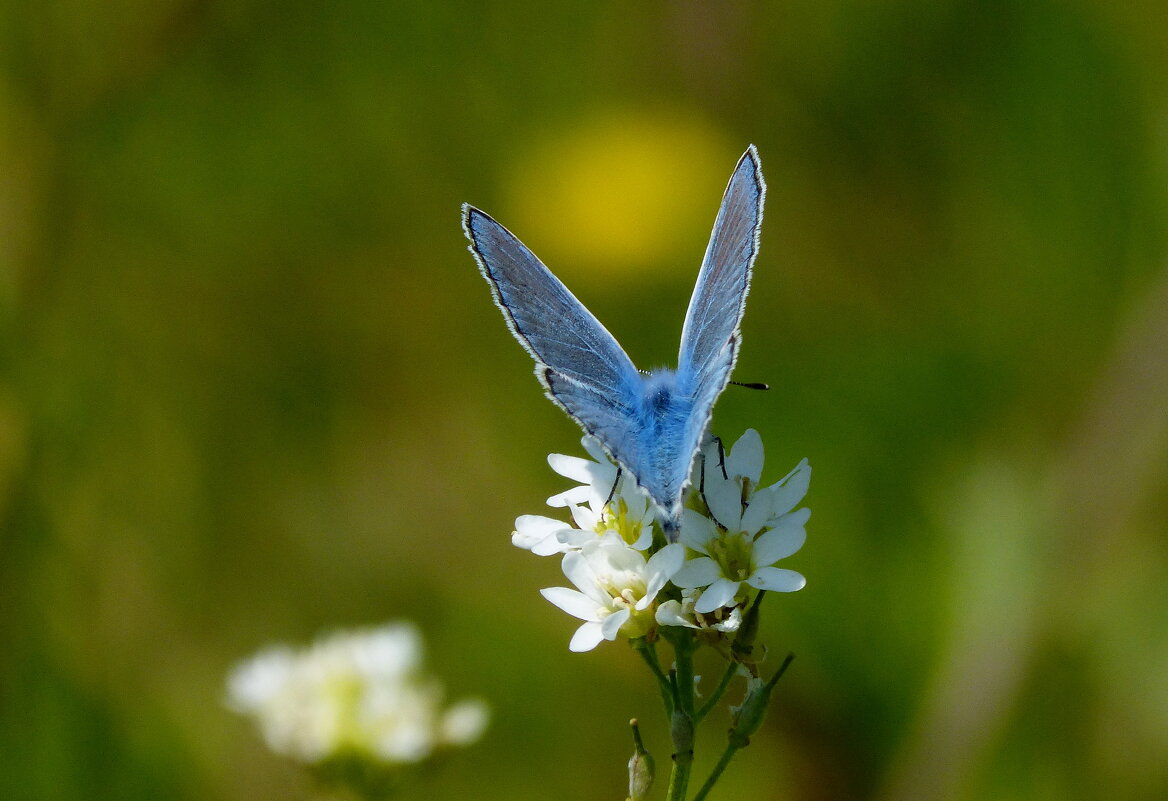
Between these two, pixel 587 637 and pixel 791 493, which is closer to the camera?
pixel 587 637

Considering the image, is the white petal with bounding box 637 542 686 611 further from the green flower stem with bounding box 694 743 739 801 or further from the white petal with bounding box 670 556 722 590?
the green flower stem with bounding box 694 743 739 801

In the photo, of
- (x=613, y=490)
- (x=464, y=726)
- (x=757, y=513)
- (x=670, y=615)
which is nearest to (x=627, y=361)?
(x=613, y=490)

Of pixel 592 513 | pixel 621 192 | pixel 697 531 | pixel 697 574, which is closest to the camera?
pixel 697 574

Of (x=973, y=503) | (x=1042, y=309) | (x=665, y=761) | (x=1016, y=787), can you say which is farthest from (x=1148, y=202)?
(x=665, y=761)

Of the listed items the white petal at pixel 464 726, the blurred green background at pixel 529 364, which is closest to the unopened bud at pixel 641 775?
the white petal at pixel 464 726

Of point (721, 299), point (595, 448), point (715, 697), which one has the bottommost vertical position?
point (715, 697)

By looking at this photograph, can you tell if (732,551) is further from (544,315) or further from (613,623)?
(544,315)

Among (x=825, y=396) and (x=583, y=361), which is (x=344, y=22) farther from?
(x=583, y=361)

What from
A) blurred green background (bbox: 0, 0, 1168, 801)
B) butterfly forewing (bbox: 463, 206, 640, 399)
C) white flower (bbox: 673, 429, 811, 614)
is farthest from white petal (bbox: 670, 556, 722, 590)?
blurred green background (bbox: 0, 0, 1168, 801)
